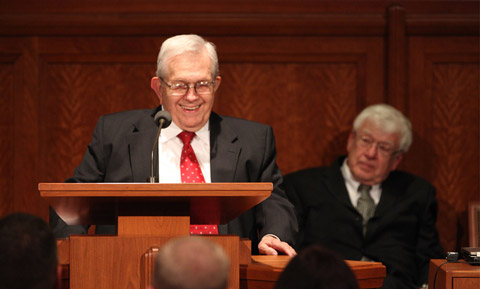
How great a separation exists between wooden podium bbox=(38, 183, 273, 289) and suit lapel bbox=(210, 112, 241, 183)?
0.86 meters

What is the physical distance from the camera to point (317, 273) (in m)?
1.47

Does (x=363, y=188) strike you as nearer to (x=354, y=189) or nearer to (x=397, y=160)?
(x=354, y=189)

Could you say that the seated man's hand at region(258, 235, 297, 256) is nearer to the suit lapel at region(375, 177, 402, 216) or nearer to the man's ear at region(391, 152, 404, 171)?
the suit lapel at region(375, 177, 402, 216)

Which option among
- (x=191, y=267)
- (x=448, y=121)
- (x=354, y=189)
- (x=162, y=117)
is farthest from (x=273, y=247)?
(x=448, y=121)

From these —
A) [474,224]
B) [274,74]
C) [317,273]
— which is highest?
[274,74]

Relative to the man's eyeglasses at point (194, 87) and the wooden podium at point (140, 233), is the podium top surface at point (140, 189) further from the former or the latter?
the man's eyeglasses at point (194, 87)

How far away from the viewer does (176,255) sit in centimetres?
139

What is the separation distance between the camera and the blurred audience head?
1.46m

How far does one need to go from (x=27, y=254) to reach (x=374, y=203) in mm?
3370

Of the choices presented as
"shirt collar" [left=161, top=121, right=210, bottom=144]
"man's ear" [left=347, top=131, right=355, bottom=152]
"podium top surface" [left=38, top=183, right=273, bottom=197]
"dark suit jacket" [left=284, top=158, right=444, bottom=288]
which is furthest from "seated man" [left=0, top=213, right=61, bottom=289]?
"man's ear" [left=347, top=131, right=355, bottom=152]

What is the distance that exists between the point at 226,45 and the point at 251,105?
444 mm

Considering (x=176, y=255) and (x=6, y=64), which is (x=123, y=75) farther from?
(x=176, y=255)

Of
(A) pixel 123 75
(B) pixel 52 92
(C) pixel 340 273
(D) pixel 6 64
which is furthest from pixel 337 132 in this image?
(C) pixel 340 273

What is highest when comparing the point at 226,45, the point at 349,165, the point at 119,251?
the point at 226,45
